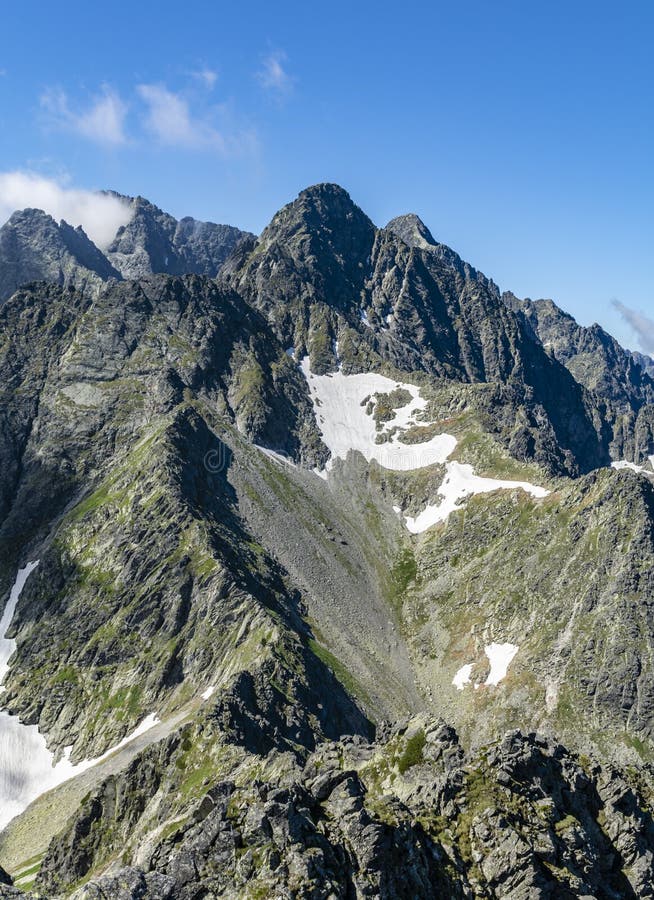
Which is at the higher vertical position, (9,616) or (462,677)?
(9,616)

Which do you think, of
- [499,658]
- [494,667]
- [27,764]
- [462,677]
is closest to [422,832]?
[27,764]

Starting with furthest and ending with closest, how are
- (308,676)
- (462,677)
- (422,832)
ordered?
1. (462,677)
2. (308,676)
3. (422,832)

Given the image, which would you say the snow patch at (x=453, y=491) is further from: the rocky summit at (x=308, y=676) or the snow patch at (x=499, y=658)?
the snow patch at (x=499, y=658)

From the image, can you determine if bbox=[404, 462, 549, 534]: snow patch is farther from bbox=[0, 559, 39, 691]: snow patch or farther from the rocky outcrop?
the rocky outcrop

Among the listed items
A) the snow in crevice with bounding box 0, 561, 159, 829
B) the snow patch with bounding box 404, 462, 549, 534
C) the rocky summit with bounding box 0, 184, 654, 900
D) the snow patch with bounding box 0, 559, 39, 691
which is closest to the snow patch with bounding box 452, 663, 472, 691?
the rocky summit with bounding box 0, 184, 654, 900

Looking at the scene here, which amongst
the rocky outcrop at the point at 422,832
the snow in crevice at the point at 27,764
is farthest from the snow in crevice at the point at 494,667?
the rocky outcrop at the point at 422,832

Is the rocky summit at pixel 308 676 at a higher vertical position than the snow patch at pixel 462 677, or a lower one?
higher

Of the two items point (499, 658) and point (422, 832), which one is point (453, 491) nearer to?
point (499, 658)
